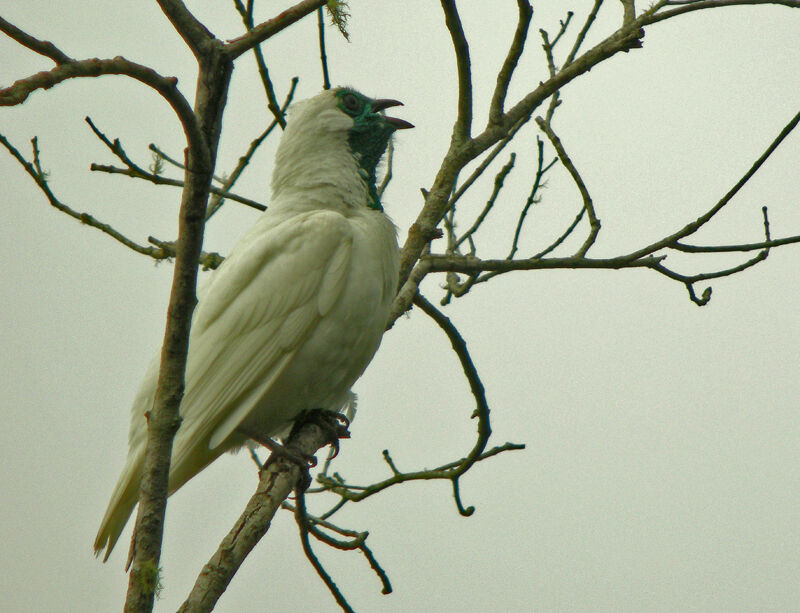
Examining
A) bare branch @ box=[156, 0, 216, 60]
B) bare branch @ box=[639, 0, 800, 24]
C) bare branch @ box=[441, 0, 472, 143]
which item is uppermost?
bare branch @ box=[639, 0, 800, 24]

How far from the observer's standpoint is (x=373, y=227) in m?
4.80

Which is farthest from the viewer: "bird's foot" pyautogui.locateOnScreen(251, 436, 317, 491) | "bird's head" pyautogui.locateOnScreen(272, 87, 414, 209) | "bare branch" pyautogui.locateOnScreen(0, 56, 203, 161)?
"bird's head" pyautogui.locateOnScreen(272, 87, 414, 209)

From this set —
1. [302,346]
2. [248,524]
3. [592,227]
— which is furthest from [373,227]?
[248,524]

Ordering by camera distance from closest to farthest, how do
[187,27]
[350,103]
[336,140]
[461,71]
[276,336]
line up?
1. [187,27]
2. [461,71]
3. [276,336]
4. [336,140]
5. [350,103]

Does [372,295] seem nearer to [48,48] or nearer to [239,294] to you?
[239,294]

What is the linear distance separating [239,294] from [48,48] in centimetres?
277

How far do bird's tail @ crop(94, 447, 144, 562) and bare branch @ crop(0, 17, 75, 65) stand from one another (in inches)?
98.6

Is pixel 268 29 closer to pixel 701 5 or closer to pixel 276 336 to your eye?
pixel 276 336

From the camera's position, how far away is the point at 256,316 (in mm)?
4566

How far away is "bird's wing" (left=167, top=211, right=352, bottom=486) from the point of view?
435 cm

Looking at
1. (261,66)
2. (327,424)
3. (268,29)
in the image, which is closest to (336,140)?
(261,66)

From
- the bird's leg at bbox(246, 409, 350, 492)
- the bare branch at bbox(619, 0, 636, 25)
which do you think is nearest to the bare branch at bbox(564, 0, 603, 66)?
the bare branch at bbox(619, 0, 636, 25)

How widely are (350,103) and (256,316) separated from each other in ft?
5.48

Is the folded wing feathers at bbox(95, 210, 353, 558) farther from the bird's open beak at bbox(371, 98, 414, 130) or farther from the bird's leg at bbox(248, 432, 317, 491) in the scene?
the bird's open beak at bbox(371, 98, 414, 130)
